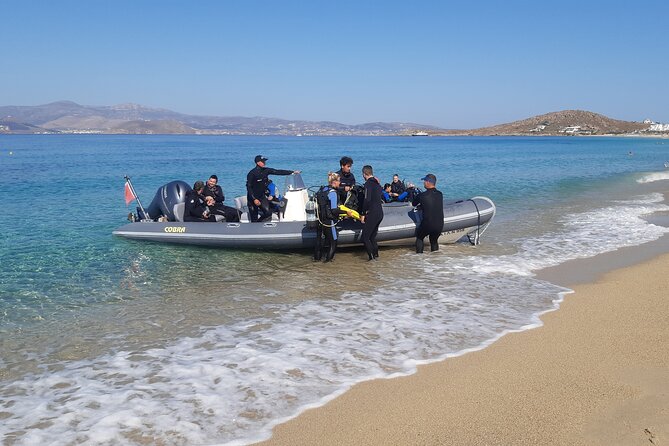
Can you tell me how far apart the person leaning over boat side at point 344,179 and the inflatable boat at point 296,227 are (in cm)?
47

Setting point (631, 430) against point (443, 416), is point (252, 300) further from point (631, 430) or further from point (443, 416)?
A: point (631, 430)

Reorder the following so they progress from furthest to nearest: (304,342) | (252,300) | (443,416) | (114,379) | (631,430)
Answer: (252,300) → (304,342) → (114,379) → (443,416) → (631,430)

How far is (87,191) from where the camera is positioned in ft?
70.9

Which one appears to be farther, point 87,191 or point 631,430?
point 87,191

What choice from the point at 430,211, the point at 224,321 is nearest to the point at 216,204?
the point at 430,211

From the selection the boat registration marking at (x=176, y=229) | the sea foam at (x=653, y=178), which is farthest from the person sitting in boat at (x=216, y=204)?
the sea foam at (x=653, y=178)

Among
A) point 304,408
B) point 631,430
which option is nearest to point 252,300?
point 304,408

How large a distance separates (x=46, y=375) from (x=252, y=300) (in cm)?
261

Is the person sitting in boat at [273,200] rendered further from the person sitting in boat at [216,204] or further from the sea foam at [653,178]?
the sea foam at [653,178]

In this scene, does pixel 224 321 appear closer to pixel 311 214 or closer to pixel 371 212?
pixel 311 214

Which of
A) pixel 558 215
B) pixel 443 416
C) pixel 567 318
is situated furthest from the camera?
pixel 558 215

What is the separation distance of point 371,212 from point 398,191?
2.75 meters

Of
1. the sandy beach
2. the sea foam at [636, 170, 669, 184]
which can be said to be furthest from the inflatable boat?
the sea foam at [636, 170, 669, 184]

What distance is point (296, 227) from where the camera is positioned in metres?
9.22
